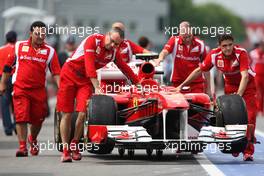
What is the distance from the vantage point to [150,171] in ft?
50.9

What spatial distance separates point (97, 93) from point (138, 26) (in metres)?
147

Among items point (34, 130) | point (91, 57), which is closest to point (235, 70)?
point (91, 57)

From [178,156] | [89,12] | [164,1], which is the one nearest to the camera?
[178,156]

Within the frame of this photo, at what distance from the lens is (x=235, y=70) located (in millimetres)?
17578

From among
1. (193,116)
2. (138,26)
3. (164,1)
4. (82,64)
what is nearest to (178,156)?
(193,116)

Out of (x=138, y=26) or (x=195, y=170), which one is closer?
(x=195, y=170)

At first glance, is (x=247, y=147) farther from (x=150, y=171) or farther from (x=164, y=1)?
(x=164, y=1)

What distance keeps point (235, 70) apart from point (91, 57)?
85.0 inches

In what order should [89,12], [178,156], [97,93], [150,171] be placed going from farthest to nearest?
[89,12], [178,156], [97,93], [150,171]

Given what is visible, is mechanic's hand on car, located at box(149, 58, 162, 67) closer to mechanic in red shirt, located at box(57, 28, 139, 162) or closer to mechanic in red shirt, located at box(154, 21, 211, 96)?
mechanic in red shirt, located at box(154, 21, 211, 96)

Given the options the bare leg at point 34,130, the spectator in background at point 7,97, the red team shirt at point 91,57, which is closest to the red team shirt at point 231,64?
the red team shirt at point 91,57

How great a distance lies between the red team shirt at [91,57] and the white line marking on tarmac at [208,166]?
1.81m

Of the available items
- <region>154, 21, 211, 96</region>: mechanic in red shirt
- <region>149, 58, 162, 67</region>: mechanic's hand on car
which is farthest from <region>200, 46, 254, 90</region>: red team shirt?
<region>154, 21, 211, 96</region>: mechanic in red shirt

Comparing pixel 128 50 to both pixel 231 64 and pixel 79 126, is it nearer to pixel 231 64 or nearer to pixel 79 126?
pixel 231 64
